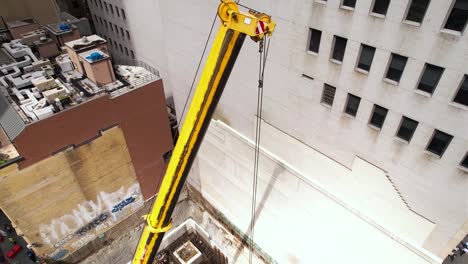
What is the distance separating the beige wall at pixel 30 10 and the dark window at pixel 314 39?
39.3 m

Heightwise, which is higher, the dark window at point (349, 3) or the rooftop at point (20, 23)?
the dark window at point (349, 3)

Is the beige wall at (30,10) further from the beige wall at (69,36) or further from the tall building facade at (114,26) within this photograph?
the beige wall at (69,36)

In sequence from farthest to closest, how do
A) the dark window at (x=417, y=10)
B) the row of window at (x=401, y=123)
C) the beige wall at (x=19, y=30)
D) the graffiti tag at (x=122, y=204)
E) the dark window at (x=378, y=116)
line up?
1. the beige wall at (x=19, y=30)
2. the graffiti tag at (x=122, y=204)
3. the dark window at (x=378, y=116)
4. the row of window at (x=401, y=123)
5. the dark window at (x=417, y=10)

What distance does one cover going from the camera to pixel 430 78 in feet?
47.0

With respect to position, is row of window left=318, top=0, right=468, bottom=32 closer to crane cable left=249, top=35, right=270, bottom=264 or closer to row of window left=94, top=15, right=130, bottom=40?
crane cable left=249, top=35, right=270, bottom=264

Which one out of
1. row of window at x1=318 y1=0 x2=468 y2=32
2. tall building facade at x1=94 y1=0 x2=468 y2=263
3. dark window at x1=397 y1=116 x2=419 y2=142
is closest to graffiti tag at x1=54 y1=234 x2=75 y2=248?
Answer: tall building facade at x1=94 y1=0 x2=468 y2=263

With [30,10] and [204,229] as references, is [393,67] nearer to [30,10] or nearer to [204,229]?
[204,229]

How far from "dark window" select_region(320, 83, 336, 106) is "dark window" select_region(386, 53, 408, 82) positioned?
329 centimetres

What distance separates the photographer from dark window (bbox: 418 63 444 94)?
1399 centimetres

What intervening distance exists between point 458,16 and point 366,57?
4296mm

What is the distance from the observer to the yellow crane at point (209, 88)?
12.2 metres

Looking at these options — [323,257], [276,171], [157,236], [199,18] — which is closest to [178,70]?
[199,18]

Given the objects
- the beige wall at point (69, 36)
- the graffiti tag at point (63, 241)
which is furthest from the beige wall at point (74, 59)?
the graffiti tag at point (63, 241)

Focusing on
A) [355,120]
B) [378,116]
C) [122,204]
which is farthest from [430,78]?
[122,204]
